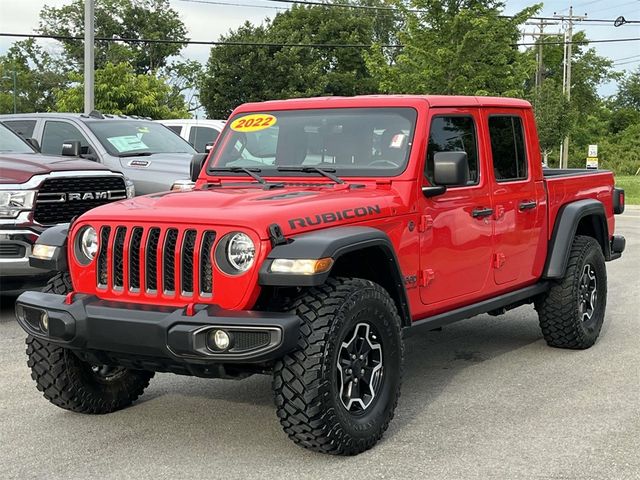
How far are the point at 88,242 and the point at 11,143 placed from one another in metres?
5.36

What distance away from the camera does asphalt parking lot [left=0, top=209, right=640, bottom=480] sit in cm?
446

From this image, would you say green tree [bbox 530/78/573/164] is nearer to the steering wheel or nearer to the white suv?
the white suv

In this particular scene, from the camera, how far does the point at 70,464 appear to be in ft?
14.8

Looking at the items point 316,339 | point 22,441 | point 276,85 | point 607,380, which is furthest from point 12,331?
point 276,85

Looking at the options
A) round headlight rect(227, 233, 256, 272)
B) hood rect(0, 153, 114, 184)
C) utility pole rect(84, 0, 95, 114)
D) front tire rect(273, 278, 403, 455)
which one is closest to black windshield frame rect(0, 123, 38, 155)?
hood rect(0, 153, 114, 184)

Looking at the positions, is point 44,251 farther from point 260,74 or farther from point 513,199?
point 260,74

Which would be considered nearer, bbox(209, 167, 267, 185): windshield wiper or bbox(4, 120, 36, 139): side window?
bbox(209, 167, 267, 185): windshield wiper

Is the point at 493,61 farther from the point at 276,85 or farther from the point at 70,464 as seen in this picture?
the point at 70,464

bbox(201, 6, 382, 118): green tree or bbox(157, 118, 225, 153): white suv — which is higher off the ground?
bbox(201, 6, 382, 118): green tree

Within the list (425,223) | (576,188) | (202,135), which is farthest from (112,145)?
(425,223)

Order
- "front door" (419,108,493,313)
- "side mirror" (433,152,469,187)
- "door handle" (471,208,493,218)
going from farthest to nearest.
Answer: "door handle" (471,208,493,218), "front door" (419,108,493,313), "side mirror" (433,152,469,187)

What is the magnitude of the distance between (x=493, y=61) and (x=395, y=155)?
28.8 meters

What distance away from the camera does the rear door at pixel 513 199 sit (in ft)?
20.5

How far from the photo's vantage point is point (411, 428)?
5117 mm
